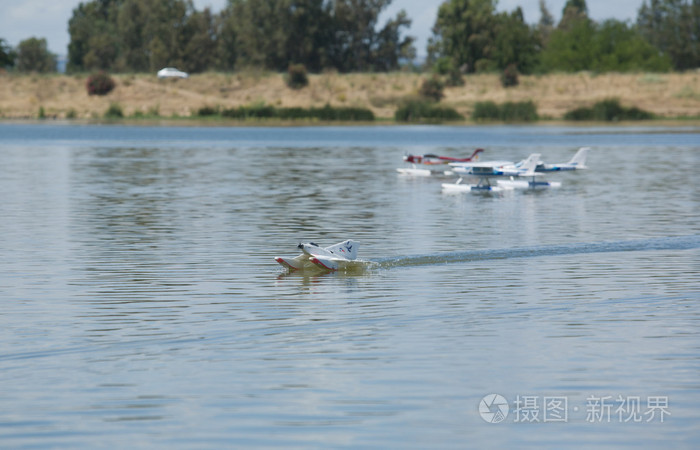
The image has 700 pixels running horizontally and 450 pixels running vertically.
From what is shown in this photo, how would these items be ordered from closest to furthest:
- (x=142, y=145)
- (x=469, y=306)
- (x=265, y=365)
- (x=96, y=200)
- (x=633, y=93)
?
(x=265, y=365)
(x=469, y=306)
(x=96, y=200)
(x=142, y=145)
(x=633, y=93)

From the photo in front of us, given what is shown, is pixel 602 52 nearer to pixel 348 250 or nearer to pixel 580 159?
pixel 580 159

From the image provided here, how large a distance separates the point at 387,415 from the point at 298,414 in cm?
119

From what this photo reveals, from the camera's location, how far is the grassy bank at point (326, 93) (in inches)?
6284

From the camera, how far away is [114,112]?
166 metres

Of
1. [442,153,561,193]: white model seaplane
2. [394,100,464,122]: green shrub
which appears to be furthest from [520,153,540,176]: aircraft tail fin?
[394,100,464,122]: green shrub

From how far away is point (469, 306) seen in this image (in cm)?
2258

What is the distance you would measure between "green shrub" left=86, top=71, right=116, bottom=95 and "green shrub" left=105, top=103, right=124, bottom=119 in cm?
294

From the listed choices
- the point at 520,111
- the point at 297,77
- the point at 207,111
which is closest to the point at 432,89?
the point at 520,111

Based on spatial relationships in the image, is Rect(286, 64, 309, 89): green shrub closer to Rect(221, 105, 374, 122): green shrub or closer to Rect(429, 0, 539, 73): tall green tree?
Rect(221, 105, 374, 122): green shrub

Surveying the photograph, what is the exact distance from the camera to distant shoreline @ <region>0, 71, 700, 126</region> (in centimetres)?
15938

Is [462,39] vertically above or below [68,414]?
above

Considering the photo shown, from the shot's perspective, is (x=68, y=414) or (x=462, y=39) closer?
(x=68, y=414)

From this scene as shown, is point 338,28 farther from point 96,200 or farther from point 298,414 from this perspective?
point 298,414

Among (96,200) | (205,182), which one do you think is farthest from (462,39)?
(96,200)
